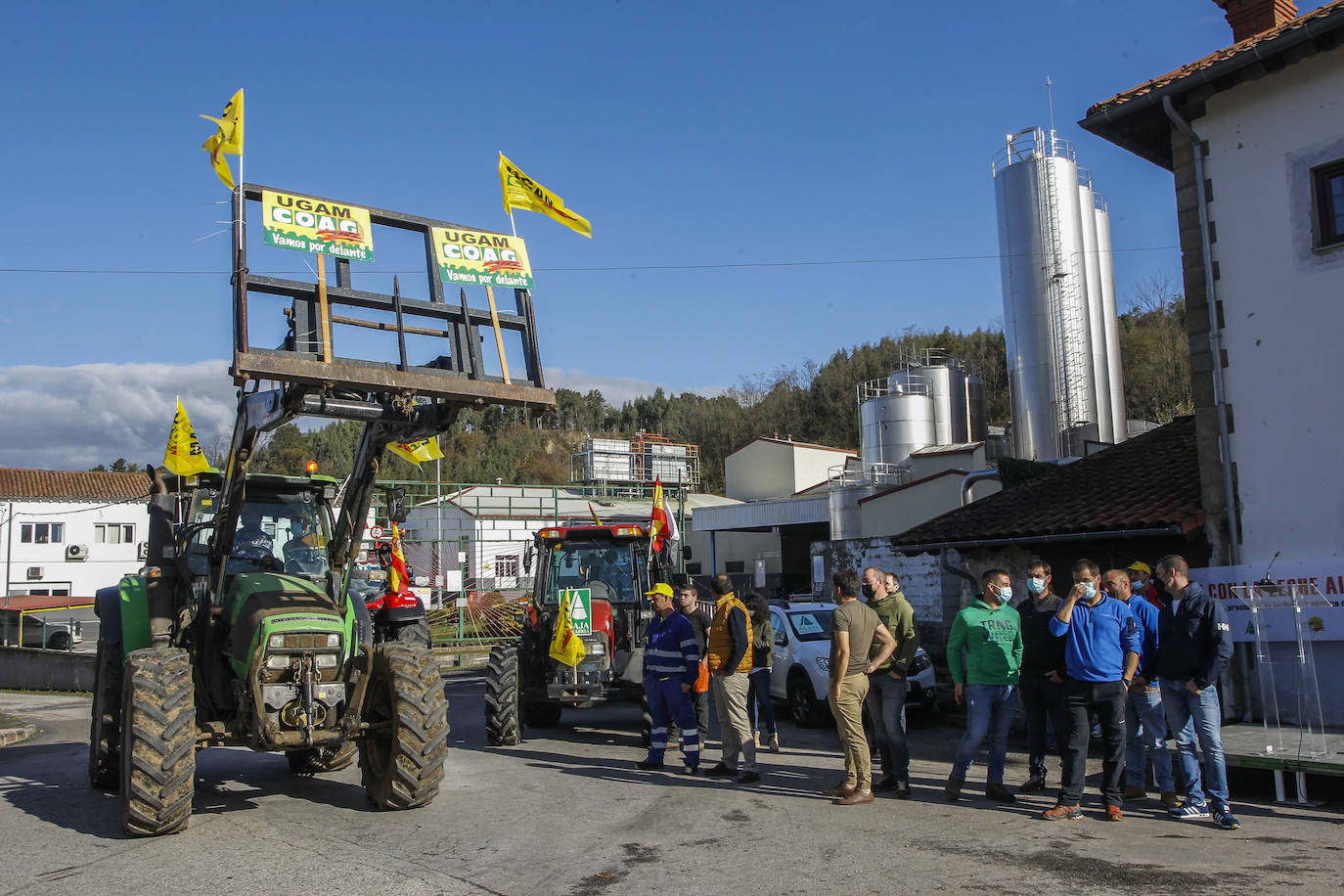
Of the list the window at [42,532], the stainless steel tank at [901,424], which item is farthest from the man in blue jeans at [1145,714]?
the window at [42,532]

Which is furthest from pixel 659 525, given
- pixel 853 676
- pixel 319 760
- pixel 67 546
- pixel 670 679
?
pixel 67 546

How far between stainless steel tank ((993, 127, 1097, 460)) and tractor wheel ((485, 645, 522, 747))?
Result: 18861mm

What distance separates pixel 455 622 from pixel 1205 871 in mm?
23613

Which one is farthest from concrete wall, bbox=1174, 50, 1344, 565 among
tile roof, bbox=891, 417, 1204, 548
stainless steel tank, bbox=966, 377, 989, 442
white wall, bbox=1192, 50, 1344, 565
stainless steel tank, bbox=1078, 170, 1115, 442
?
stainless steel tank, bbox=966, 377, 989, 442

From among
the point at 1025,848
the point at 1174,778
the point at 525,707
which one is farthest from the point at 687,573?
the point at 1025,848

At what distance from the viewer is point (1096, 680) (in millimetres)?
7273

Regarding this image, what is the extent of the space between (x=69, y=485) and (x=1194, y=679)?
50.3 m

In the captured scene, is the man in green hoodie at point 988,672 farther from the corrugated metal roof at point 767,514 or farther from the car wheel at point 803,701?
the corrugated metal roof at point 767,514

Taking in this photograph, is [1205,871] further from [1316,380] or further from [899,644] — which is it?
[1316,380]

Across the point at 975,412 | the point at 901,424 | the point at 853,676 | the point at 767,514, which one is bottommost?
the point at 853,676

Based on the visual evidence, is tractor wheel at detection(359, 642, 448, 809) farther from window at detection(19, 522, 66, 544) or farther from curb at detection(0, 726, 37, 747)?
window at detection(19, 522, 66, 544)

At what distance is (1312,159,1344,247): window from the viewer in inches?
387

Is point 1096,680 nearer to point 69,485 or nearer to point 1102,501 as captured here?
point 1102,501

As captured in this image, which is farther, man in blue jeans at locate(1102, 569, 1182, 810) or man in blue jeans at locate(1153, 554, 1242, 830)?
man in blue jeans at locate(1102, 569, 1182, 810)
